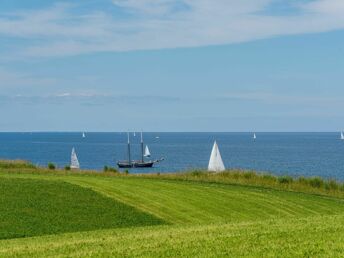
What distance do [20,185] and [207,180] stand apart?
60.3 ft

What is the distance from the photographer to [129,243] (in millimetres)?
18031

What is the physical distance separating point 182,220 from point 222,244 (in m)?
15.4

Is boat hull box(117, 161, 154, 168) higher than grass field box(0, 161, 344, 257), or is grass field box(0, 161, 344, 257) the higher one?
grass field box(0, 161, 344, 257)

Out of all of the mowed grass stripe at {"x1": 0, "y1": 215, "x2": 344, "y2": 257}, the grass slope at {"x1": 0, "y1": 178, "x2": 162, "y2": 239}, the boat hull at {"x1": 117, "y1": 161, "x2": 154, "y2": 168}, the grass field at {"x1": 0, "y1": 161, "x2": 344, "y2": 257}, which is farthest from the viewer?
the boat hull at {"x1": 117, "y1": 161, "x2": 154, "y2": 168}

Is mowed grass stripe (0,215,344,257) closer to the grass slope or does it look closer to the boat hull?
the grass slope

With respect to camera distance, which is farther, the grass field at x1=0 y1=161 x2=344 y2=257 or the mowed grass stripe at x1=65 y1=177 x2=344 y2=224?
the mowed grass stripe at x1=65 y1=177 x2=344 y2=224

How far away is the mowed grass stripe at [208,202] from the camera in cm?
3350

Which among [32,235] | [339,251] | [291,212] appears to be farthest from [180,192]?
[339,251]

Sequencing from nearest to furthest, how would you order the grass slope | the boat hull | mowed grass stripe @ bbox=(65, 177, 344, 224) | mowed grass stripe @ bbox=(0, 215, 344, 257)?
mowed grass stripe @ bbox=(0, 215, 344, 257), the grass slope, mowed grass stripe @ bbox=(65, 177, 344, 224), the boat hull

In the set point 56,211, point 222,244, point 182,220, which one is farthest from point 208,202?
point 222,244

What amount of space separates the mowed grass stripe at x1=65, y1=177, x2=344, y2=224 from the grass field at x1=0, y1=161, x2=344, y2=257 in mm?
53

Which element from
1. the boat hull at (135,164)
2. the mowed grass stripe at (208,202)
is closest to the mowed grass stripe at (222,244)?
the mowed grass stripe at (208,202)

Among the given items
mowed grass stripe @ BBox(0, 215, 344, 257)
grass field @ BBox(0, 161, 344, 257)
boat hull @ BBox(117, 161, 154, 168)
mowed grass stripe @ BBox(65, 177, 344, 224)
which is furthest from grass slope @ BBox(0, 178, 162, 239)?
boat hull @ BBox(117, 161, 154, 168)

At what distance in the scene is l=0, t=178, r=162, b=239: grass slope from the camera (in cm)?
2752
